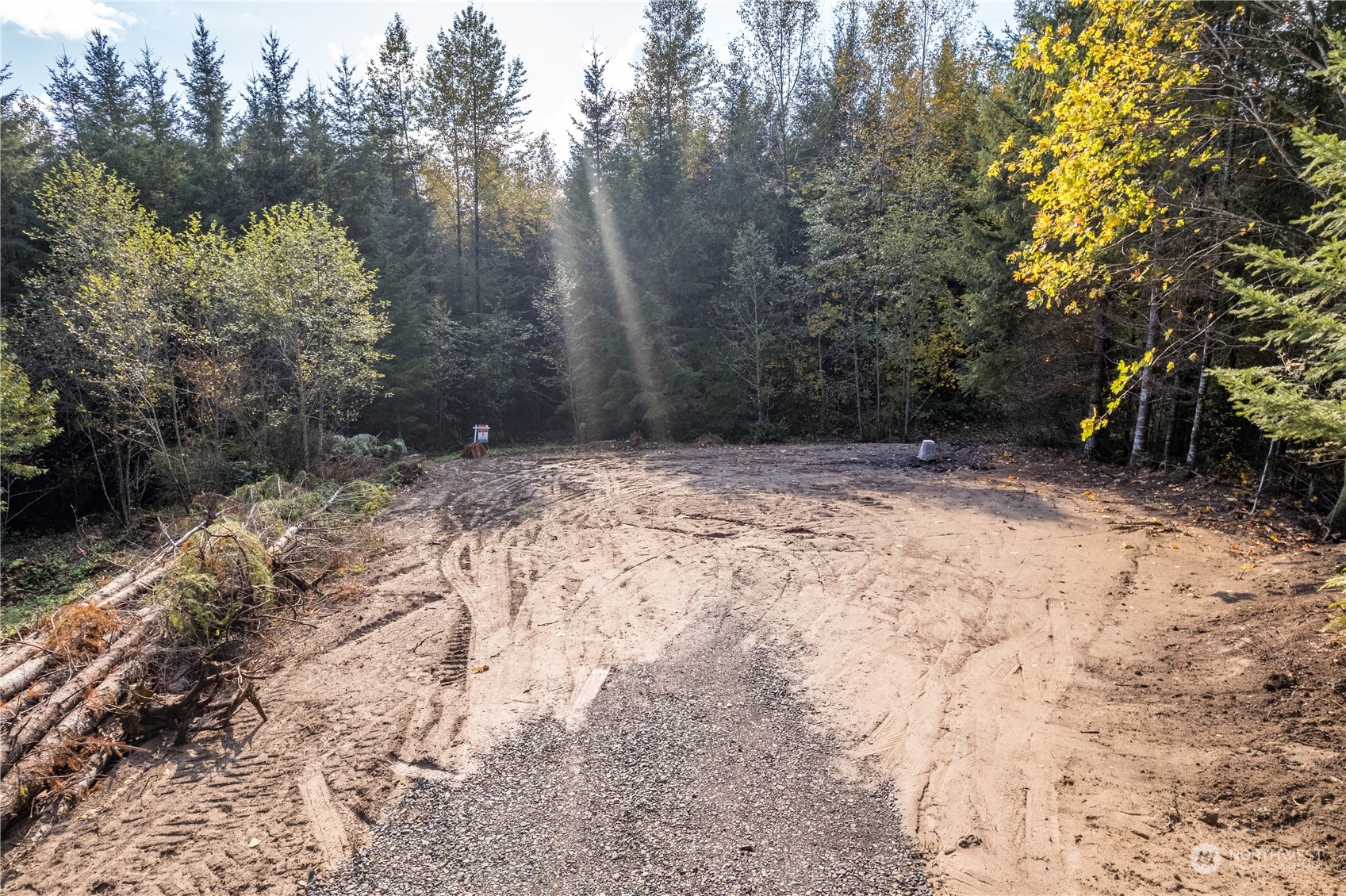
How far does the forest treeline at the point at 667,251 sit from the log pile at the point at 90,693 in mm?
7493

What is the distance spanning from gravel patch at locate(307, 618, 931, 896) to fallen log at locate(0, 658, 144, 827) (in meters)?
2.39

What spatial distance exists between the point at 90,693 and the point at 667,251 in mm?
18365

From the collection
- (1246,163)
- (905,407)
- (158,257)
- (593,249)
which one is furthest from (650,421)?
(1246,163)

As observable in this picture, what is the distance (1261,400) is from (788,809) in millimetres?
A: 3742

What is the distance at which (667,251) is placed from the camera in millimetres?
20391

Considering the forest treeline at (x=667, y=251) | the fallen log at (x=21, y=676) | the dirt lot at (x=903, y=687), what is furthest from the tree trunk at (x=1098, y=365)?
the fallen log at (x=21, y=676)

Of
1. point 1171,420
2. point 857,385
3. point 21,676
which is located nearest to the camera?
point 21,676

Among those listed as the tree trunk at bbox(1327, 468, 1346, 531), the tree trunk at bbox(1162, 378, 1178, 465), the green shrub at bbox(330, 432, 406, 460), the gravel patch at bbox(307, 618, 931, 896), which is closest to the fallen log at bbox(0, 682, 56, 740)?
the gravel patch at bbox(307, 618, 931, 896)

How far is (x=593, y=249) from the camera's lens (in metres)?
20.6

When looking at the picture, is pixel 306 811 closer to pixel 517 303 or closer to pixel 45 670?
pixel 45 670

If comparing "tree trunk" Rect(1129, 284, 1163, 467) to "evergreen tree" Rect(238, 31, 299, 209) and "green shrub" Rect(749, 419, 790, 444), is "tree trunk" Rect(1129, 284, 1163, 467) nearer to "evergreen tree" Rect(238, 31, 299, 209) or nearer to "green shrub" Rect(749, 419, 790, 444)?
"green shrub" Rect(749, 419, 790, 444)

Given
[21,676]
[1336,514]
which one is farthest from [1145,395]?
[21,676]

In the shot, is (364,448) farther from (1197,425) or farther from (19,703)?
(1197,425)

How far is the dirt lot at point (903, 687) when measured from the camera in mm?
3102
